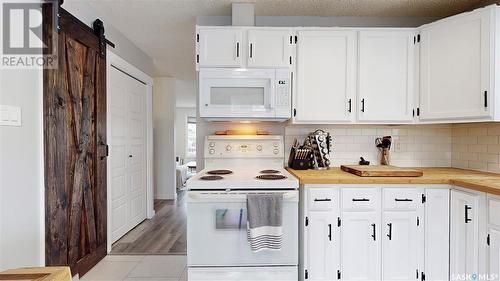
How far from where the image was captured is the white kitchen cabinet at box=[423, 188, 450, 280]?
1.91 meters

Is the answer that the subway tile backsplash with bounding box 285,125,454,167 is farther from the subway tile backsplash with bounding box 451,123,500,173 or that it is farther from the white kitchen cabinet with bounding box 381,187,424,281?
the white kitchen cabinet with bounding box 381,187,424,281

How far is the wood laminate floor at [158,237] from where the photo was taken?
2.84 meters

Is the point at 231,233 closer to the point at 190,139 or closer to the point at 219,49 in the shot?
the point at 219,49

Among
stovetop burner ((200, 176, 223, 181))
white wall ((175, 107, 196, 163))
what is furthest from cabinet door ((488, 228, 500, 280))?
white wall ((175, 107, 196, 163))

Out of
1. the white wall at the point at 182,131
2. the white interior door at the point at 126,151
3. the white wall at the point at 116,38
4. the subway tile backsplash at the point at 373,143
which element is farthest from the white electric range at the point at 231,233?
the white wall at the point at 182,131

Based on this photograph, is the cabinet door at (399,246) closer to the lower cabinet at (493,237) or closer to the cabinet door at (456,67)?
the lower cabinet at (493,237)

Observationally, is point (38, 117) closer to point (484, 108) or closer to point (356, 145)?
point (356, 145)

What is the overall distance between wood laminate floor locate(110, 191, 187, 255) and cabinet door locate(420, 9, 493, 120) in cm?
275

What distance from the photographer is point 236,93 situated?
222 centimetres

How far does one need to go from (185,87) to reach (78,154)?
408 cm

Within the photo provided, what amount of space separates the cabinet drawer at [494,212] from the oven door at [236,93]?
1525 millimetres

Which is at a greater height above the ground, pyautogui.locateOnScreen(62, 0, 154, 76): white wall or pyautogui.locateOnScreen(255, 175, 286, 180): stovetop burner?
pyautogui.locateOnScreen(62, 0, 154, 76): white wall

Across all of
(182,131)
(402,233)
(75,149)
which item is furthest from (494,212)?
(182,131)

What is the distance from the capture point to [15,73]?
1.61m
